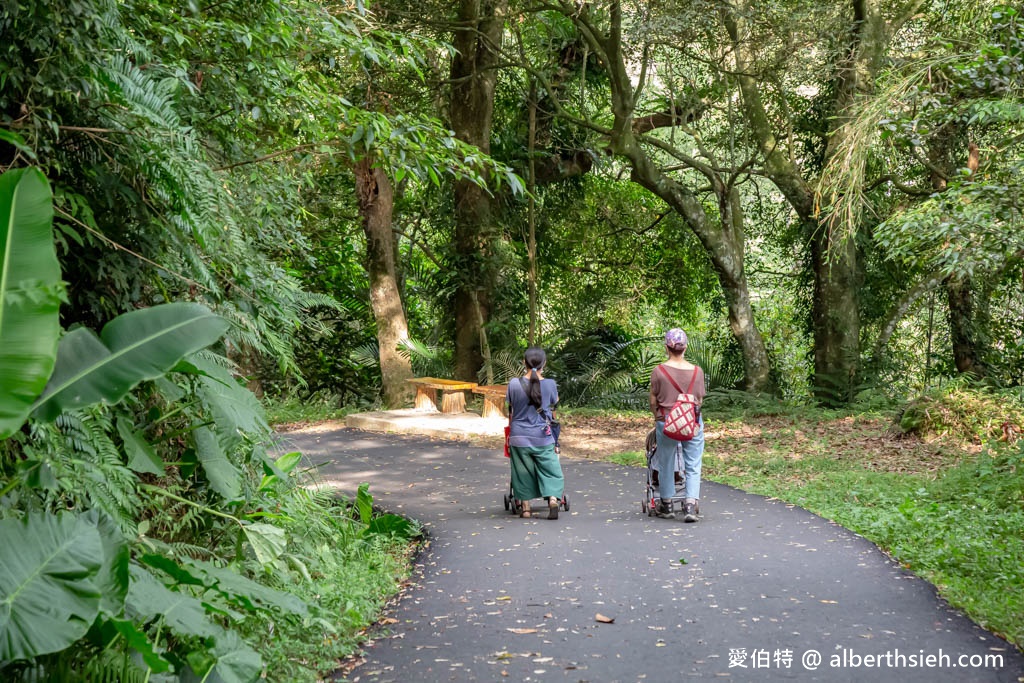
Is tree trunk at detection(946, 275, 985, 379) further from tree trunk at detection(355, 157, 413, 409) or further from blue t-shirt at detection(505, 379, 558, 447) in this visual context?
blue t-shirt at detection(505, 379, 558, 447)

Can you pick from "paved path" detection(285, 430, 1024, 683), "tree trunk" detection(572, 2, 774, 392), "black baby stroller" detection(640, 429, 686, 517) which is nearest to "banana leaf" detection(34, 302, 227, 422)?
"paved path" detection(285, 430, 1024, 683)

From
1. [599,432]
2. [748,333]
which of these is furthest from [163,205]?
[748,333]

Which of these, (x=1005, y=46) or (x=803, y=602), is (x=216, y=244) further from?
(x=1005, y=46)

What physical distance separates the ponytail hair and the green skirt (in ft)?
1.56

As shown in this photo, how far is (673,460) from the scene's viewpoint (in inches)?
389

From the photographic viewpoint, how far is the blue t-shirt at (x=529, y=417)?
Answer: 32.7ft

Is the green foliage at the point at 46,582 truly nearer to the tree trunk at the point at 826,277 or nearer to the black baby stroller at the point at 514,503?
the black baby stroller at the point at 514,503

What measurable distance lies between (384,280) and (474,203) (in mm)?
2551

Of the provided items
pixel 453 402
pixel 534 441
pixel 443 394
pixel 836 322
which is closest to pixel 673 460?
pixel 534 441

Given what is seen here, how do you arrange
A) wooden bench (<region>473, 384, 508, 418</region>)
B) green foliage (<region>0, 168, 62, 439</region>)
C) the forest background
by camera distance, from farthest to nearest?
1. wooden bench (<region>473, 384, 508, 418</region>)
2. the forest background
3. green foliage (<region>0, 168, 62, 439</region>)

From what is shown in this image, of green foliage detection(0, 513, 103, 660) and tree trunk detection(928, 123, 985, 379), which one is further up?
tree trunk detection(928, 123, 985, 379)

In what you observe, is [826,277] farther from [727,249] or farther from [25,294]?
[25,294]

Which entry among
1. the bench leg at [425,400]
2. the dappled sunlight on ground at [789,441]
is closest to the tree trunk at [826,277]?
the dappled sunlight on ground at [789,441]

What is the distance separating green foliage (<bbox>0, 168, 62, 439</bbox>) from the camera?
138 inches
